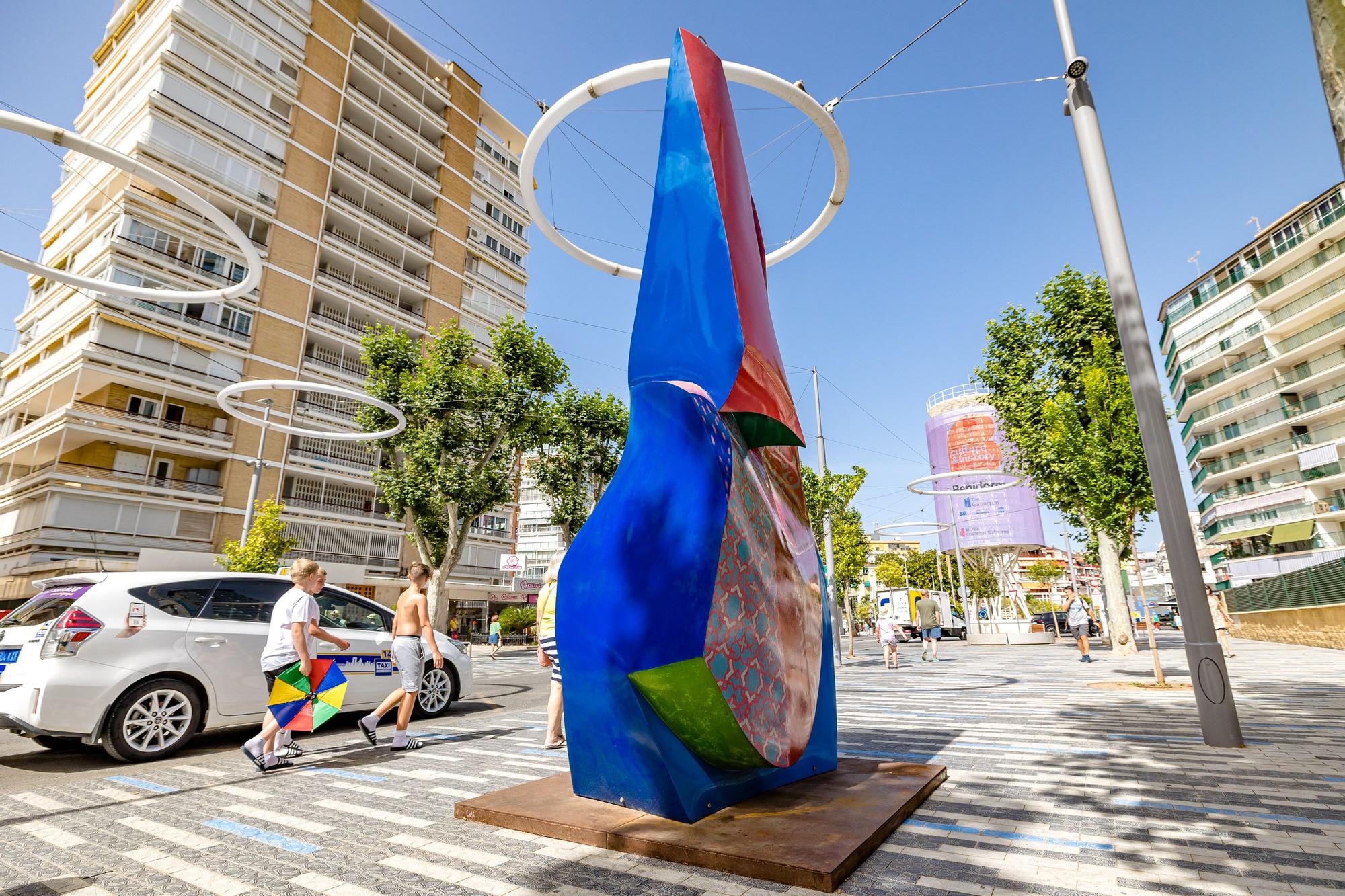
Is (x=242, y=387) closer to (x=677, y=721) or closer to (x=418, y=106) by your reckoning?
(x=677, y=721)

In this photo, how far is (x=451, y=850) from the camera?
3.64 meters

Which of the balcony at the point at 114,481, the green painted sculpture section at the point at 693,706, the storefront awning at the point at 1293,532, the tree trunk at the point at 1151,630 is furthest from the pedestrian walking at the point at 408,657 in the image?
the storefront awning at the point at 1293,532

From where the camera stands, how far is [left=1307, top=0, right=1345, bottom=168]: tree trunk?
2066mm

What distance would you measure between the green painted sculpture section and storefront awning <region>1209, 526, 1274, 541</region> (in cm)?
5270

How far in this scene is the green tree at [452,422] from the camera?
2106 centimetres

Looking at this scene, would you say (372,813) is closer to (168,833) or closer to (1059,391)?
(168,833)

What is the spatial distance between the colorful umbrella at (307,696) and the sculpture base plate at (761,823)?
2.42m

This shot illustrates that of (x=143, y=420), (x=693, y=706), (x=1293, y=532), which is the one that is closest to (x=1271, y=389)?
(x=1293, y=532)

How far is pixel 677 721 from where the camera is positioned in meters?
3.92

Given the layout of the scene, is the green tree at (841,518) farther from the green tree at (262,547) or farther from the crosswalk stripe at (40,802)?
the green tree at (262,547)

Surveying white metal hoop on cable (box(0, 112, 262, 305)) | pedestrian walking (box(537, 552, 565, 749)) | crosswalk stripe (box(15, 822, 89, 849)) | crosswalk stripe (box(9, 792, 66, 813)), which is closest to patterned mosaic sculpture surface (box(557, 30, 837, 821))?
pedestrian walking (box(537, 552, 565, 749))

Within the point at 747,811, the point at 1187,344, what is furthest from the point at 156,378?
the point at 1187,344

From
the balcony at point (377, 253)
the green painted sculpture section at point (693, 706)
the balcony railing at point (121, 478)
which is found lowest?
Answer: the green painted sculpture section at point (693, 706)

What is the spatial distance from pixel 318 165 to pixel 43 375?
15.1 metres
